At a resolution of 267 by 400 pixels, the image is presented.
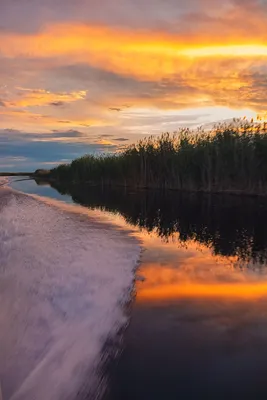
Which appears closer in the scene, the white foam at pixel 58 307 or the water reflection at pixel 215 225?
the white foam at pixel 58 307

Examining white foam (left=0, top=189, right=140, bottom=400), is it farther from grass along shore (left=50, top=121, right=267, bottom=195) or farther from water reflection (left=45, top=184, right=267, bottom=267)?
grass along shore (left=50, top=121, right=267, bottom=195)

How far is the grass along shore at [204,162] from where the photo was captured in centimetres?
2745

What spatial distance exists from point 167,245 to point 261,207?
35.6 feet

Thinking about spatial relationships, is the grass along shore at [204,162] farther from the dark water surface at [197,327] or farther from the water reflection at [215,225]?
the dark water surface at [197,327]

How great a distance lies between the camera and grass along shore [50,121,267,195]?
27.5 metres

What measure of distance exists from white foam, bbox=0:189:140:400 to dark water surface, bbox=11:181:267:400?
38cm

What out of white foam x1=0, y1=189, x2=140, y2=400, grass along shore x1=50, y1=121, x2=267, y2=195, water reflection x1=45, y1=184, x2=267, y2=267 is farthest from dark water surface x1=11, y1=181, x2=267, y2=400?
grass along shore x1=50, y1=121, x2=267, y2=195

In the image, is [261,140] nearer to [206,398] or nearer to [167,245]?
[167,245]

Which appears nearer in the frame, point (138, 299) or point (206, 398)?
point (206, 398)

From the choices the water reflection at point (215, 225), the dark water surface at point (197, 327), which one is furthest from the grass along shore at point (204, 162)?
the dark water surface at point (197, 327)

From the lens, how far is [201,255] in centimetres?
953

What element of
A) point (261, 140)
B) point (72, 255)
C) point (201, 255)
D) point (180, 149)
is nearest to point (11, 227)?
point (72, 255)

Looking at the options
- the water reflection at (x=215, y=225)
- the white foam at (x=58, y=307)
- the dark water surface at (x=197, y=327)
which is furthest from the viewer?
the water reflection at (x=215, y=225)

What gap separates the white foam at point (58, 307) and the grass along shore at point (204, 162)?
17.9 meters
